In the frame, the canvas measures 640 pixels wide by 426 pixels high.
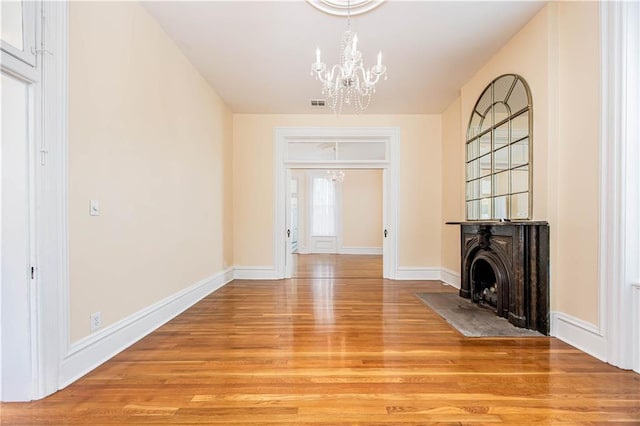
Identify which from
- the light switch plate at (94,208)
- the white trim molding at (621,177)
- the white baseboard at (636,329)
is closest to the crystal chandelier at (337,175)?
the white trim molding at (621,177)

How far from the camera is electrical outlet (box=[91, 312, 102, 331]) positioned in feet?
7.34

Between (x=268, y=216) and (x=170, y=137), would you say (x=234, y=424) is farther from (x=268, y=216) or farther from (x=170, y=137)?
(x=268, y=216)

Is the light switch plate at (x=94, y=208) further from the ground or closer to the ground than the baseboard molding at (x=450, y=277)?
further from the ground

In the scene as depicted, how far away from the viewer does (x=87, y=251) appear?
220cm

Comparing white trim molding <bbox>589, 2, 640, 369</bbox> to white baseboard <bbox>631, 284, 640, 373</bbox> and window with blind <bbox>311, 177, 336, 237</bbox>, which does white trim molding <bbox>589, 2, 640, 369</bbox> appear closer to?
white baseboard <bbox>631, 284, 640, 373</bbox>

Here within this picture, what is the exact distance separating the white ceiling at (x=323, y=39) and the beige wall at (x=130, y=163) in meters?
0.39

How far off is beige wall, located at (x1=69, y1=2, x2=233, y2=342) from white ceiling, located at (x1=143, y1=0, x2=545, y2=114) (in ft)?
1.28

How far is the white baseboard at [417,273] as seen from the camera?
5625 millimetres

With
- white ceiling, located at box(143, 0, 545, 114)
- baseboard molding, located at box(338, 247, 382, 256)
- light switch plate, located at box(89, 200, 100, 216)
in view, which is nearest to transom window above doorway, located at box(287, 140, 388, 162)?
white ceiling, located at box(143, 0, 545, 114)

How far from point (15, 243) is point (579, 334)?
4073 millimetres

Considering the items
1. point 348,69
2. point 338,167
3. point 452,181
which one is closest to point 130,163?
point 348,69

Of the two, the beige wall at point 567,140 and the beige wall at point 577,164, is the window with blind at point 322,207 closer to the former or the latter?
the beige wall at point 567,140

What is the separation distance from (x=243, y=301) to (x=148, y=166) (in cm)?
209

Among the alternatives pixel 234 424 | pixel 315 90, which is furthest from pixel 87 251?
pixel 315 90
